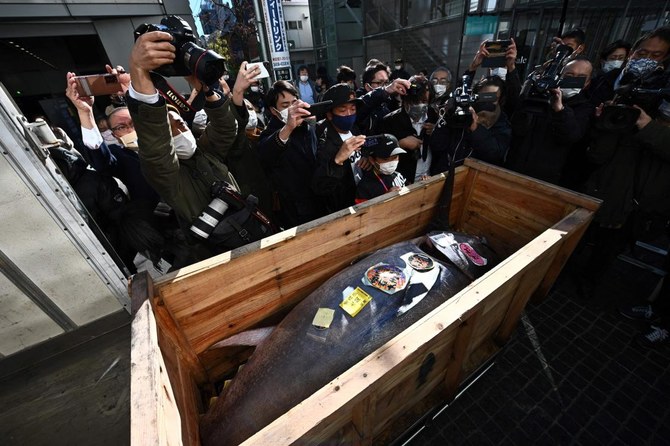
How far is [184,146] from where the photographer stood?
2133 mm

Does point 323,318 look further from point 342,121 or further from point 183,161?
point 342,121

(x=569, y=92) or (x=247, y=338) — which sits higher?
(x=569, y=92)

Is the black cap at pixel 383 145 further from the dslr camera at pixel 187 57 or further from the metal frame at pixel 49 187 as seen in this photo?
the metal frame at pixel 49 187

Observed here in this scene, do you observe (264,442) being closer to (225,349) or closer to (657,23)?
(225,349)

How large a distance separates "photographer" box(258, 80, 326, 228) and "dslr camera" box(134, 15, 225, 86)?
41.8 inches

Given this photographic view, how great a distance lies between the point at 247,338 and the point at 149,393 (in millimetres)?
864

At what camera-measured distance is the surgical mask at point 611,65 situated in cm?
375

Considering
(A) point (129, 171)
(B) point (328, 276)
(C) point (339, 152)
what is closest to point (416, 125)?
(C) point (339, 152)

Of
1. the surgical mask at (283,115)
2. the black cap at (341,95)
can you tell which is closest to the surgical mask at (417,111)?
the black cap at (341,95)

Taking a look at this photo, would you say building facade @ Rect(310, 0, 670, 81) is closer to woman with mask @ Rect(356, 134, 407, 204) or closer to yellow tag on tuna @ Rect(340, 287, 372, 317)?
woman with mask @ Rect(356, 134, 407, 204)

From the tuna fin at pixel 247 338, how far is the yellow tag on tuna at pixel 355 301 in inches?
22.0

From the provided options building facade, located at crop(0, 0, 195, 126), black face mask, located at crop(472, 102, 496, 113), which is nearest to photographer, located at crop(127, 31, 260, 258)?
black face mask, located at crop(472, 102, 496, 113)

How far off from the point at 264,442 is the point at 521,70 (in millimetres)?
9355

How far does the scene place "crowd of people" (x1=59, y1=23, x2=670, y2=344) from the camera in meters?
2.24
